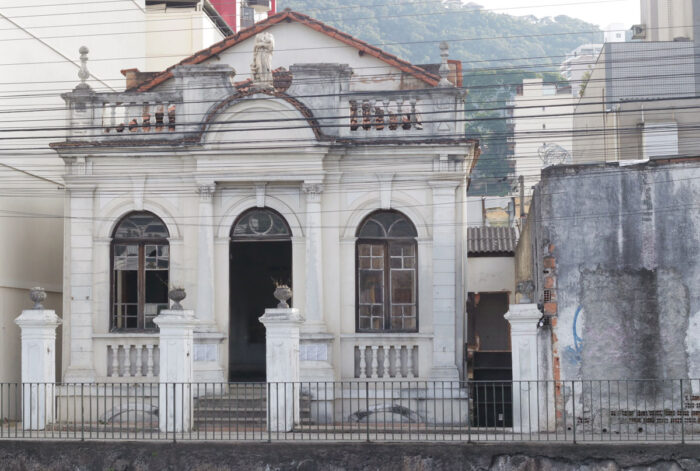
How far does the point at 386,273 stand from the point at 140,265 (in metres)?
5.16

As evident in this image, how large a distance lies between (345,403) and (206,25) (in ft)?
67.5

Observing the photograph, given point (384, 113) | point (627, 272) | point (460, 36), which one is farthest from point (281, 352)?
point (460, 36)

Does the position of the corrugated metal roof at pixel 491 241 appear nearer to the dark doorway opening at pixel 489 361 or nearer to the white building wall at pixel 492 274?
the white building wall at pixel 492 274

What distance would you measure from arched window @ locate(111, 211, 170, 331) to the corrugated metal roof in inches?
371

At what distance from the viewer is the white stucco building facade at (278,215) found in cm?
2511

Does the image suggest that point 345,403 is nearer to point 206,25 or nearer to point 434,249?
point 434,249

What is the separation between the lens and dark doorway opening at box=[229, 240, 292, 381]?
97.7 ft

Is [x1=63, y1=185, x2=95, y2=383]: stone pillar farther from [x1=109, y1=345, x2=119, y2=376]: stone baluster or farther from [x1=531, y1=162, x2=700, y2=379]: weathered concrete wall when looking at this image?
[x1=531, y1=162, x2=700, y2=379]: weathered concrete wall

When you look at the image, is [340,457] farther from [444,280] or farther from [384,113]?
[384,113]

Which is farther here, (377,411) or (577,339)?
(377,411)

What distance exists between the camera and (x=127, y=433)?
71.1 ft

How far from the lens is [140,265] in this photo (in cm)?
2597

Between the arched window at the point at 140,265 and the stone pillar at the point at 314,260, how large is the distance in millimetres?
3067

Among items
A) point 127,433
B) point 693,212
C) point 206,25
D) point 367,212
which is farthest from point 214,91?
point 206,25
